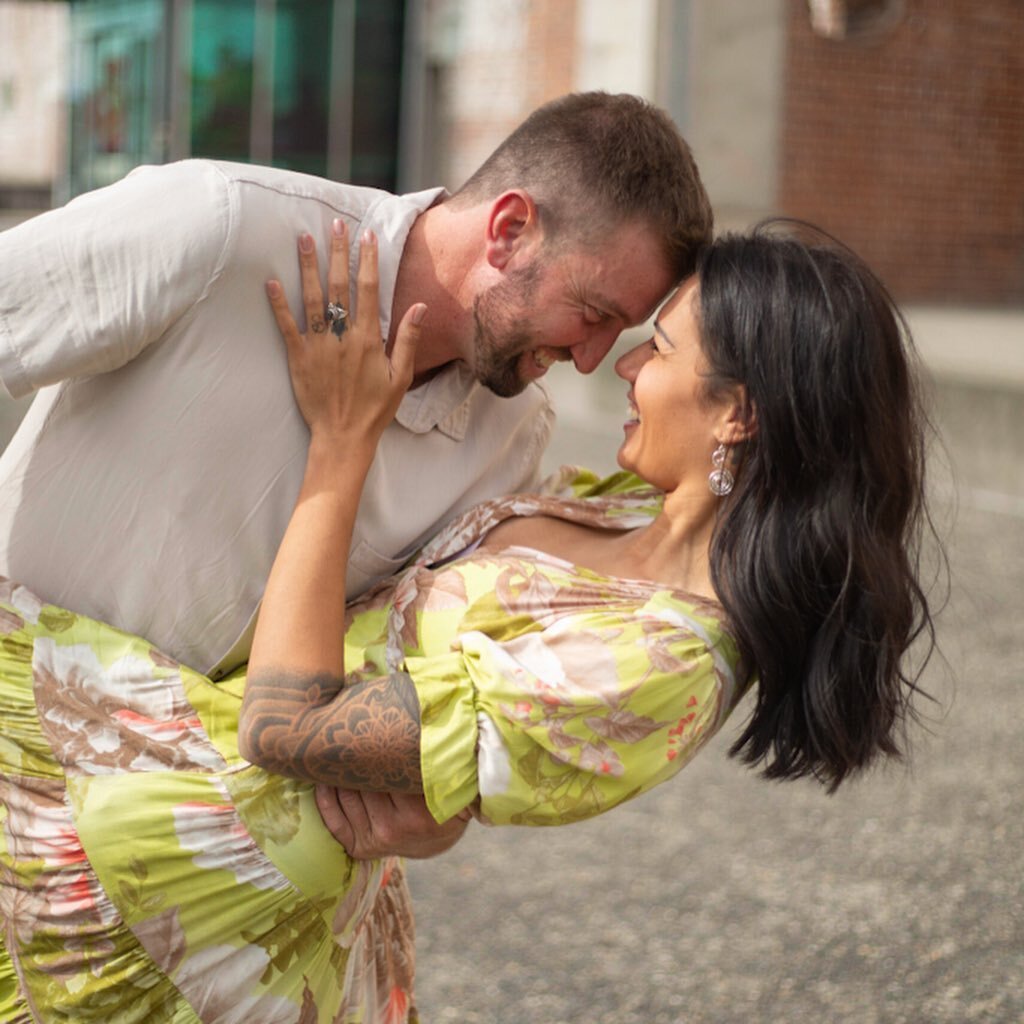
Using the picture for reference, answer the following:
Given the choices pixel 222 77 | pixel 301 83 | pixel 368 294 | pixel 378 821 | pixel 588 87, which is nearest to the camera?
pixel 378 821

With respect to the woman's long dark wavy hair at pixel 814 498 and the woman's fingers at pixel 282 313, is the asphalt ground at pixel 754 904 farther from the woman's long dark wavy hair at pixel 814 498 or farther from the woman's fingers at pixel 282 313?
the woman's fingers at pixel 282 313

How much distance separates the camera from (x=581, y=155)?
2.24 metres

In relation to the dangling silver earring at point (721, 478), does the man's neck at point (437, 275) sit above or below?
above

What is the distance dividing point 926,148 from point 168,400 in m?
12.2

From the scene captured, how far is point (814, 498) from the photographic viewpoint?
209 cm

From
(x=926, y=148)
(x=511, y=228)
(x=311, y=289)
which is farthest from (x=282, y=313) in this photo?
(x=926, y=148)

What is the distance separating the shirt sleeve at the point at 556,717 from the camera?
1.89 meters

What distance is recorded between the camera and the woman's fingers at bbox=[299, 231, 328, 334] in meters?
2.07

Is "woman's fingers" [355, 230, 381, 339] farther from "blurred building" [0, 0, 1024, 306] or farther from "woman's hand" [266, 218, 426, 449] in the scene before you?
"blurred building" [0, 0, 1024, 306]

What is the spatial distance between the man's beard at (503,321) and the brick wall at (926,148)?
10.3m

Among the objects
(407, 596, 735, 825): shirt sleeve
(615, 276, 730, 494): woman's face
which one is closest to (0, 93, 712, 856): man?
(615, 276, 730, 494): woman's face

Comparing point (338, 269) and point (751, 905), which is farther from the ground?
point (338, 269)

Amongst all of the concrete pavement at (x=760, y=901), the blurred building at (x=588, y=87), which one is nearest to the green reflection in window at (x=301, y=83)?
the blurred building at (x=588, y=87)

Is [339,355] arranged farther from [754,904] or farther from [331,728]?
[754,904]
